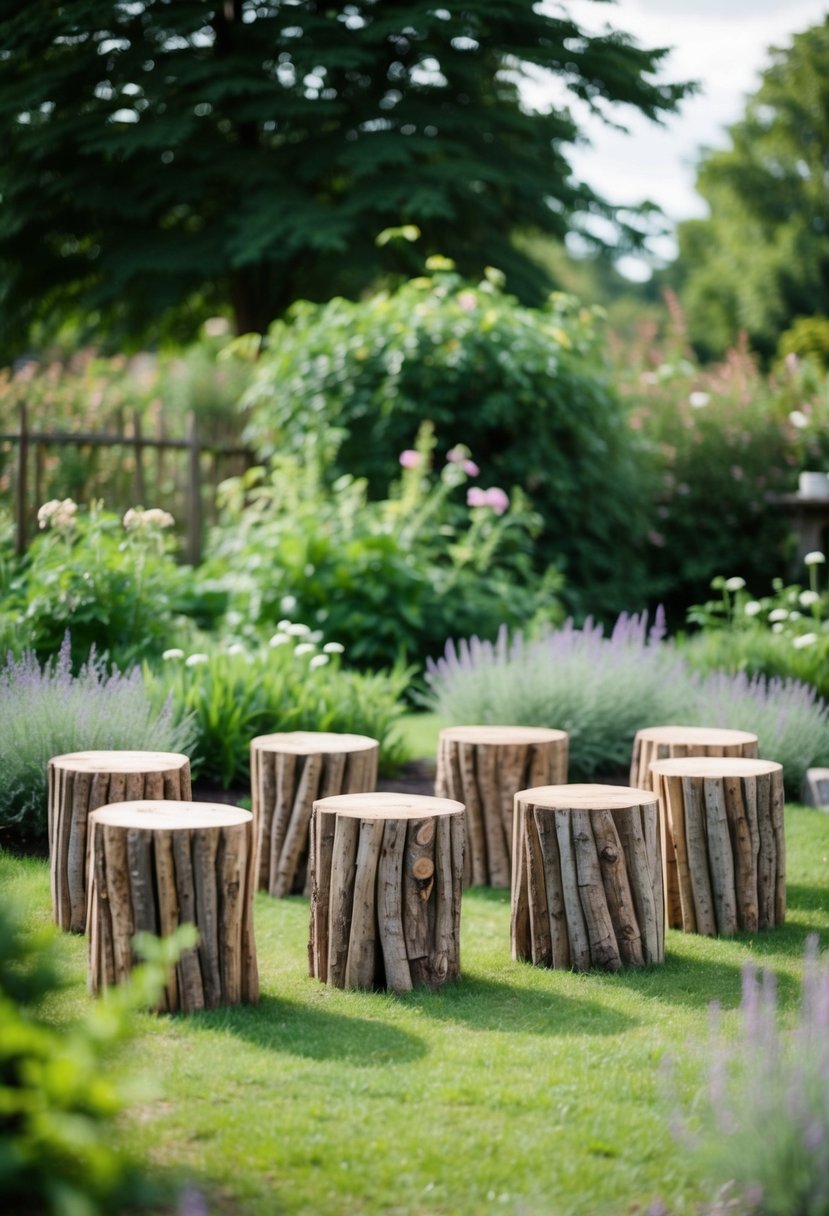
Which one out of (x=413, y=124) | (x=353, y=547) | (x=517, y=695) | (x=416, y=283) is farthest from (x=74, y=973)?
(x=413, y=124)

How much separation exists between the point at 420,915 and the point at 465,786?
1.49 meters

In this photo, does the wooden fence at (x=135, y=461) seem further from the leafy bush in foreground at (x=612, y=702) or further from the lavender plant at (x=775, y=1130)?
the lavender plant at (x=775, y=1130)

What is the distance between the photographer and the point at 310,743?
5.32m

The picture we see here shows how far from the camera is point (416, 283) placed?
1080 cm

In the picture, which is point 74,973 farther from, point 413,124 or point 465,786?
point 413,124

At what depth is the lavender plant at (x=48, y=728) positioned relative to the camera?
17.3 feet

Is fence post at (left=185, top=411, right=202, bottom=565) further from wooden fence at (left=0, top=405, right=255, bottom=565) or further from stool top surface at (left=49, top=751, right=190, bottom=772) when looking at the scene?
stool top surface at (left=49, top=751, right=190, bottom=772)

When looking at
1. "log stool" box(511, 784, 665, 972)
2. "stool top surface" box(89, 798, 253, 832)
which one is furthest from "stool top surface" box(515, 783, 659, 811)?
"stool top surface" box(89, 798, 253, 832)

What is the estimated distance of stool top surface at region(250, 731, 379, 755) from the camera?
5.17 meters

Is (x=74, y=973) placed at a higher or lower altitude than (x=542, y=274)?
lower

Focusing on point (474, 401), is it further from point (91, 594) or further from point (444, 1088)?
point (444, 1088)

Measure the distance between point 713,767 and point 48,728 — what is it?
267cm

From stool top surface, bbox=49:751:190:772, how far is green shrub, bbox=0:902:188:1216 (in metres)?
1.54

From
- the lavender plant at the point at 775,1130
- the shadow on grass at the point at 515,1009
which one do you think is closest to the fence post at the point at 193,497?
the shadow on grass at the point at 515,1009
